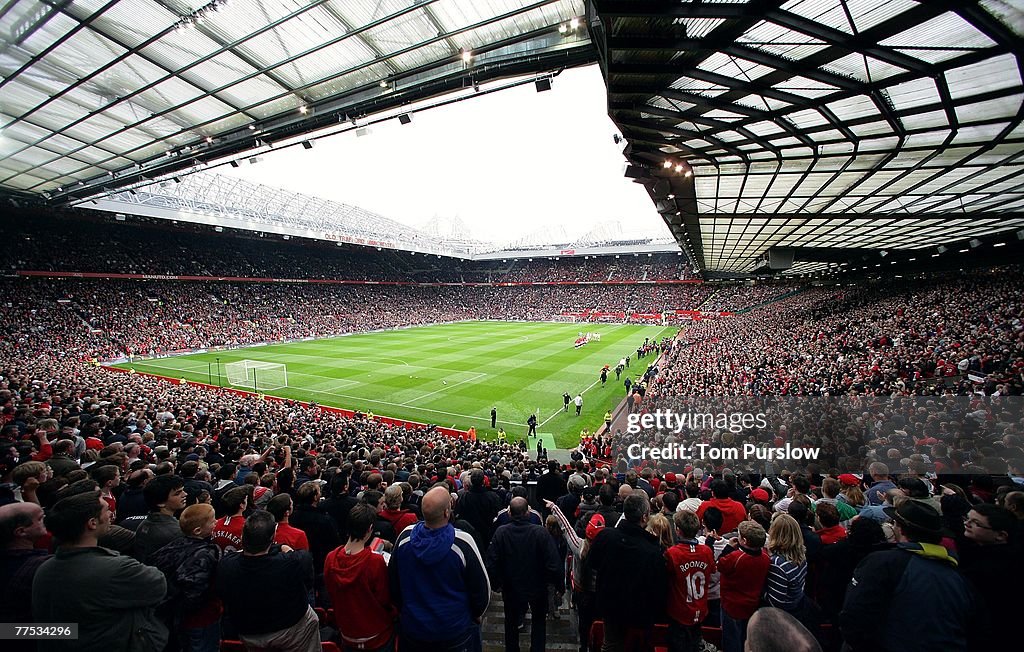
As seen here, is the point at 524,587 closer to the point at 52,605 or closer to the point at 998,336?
the point at 52,605

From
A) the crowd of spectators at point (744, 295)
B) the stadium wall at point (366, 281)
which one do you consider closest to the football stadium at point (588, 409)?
the stadium wall at point (366, 281)

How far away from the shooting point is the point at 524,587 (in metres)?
3.62

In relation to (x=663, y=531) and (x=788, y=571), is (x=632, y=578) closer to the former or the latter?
(x=663, y=531)

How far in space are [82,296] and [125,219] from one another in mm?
7279

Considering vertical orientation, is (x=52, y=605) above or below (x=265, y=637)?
above

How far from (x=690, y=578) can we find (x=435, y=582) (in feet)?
6.67

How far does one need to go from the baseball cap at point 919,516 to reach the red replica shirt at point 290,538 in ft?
14.4

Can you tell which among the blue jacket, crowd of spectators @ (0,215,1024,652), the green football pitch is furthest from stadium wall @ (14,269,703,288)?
the blue jacket

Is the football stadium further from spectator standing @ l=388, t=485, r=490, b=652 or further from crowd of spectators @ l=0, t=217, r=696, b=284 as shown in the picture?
crowd of spectators @ l=0, t=217, r=696, b=284

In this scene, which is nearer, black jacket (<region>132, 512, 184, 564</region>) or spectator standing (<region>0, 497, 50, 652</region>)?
spectator standing (<region>0, 497, 50, 652</region>)

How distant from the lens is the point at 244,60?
8961 mm

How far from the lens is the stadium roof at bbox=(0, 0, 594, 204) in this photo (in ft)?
24.2

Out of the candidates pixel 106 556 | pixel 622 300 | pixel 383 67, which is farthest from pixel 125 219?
pixel 622 300
